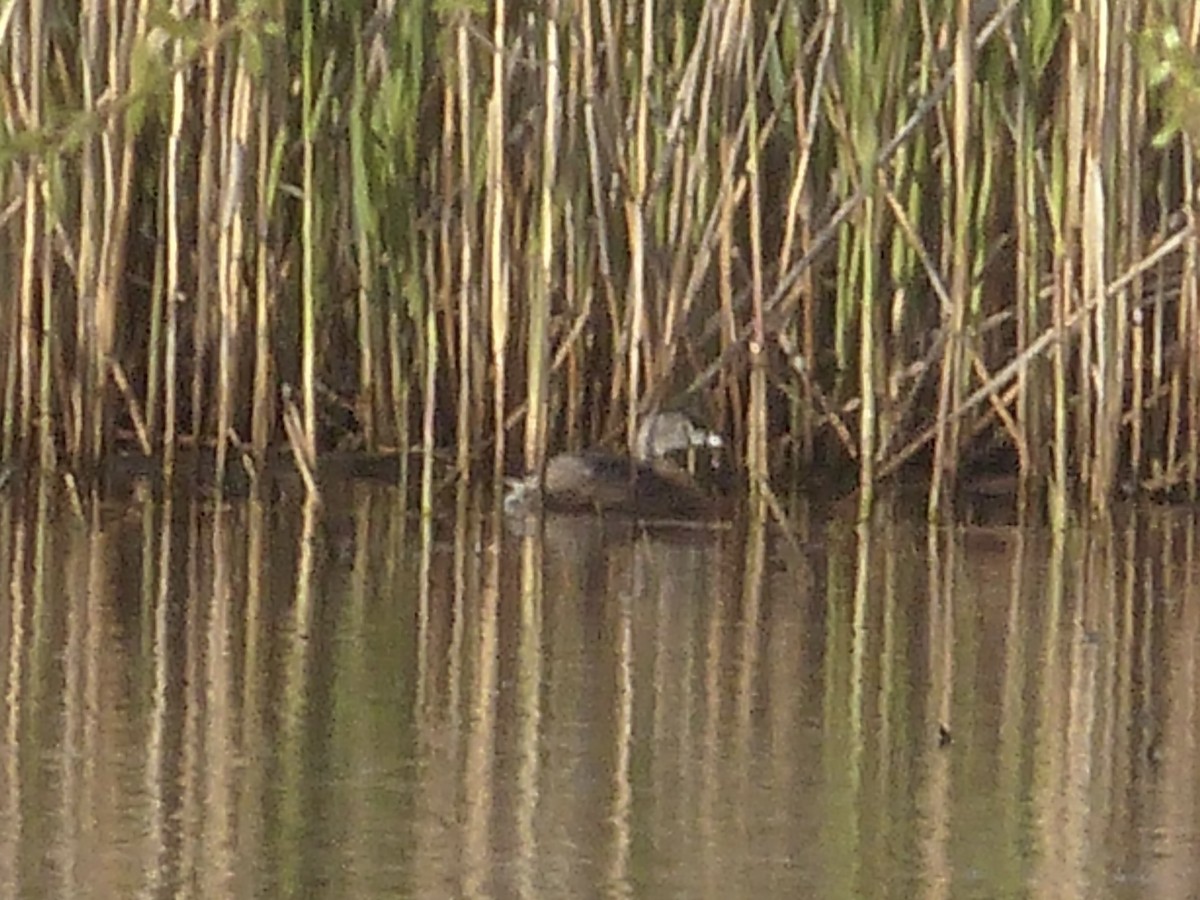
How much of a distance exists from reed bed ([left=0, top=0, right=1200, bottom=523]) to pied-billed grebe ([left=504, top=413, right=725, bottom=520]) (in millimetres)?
63

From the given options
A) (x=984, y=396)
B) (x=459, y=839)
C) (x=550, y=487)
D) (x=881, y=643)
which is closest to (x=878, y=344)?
(x=984, y=396)

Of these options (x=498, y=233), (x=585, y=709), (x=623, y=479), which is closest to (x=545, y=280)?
(x=498, y=233)

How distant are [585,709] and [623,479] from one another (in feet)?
5.66

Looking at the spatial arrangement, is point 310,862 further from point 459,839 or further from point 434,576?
point 434,576

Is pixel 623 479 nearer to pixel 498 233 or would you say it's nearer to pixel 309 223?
pixel 498 233

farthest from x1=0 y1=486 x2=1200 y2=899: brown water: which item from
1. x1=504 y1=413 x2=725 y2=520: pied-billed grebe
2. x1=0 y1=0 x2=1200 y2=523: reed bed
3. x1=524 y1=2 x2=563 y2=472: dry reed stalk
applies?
x1=0 y1=0 x2=1200 y2=523: reed bed

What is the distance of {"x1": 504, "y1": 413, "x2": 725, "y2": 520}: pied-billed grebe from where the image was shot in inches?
219

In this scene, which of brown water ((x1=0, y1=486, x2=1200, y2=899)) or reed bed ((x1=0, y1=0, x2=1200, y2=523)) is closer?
brown water ((x1=0, y1=486, x2=1200, y2=899))

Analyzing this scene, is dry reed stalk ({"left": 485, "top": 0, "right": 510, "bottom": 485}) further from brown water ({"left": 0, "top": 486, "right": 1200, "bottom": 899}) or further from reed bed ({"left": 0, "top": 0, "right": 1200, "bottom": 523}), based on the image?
brown water ({"left": 0, "top": 486, "right": 1200, "bottom": 899})

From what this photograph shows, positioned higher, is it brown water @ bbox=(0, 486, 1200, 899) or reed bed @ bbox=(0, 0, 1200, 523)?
reed bed @ bbox=(0, 0, 1200, 523)

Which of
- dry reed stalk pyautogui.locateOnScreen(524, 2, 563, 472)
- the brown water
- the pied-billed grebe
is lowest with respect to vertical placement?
the brown water

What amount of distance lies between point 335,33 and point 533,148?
39cm

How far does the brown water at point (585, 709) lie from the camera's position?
3.10 meters

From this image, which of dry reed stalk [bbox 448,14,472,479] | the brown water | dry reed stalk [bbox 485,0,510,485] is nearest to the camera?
the brown water
